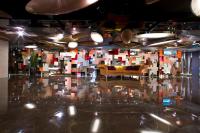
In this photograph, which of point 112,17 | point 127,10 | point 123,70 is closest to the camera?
point 127,10

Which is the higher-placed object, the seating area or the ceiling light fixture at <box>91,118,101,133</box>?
the seating area

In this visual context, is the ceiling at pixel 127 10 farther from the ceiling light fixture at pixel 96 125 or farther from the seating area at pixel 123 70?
the seating area at pixel 123 70

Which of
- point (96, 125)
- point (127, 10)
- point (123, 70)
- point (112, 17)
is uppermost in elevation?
point (127, 10)

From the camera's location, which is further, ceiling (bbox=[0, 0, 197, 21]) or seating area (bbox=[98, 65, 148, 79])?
seating area (bbox=[98, 65, 148, 79])

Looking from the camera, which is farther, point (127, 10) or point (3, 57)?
point (3, 57)

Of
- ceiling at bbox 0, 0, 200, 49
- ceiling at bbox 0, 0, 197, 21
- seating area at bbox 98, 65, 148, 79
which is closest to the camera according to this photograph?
ceiling at bbox 0, 0, 197, 21

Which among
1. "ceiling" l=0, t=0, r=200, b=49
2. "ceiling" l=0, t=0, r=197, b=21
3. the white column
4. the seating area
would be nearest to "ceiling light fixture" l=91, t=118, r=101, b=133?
"ceiling" l=0, t=0, r=200, b=49

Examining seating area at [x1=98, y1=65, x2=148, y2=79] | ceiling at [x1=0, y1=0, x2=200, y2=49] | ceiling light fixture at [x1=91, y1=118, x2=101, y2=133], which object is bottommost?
ceiling light fixture at [x1=91, y1=118, x2=101, y2=133]

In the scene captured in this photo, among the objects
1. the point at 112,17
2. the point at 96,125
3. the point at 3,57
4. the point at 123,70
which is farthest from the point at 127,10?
the point at 3,57

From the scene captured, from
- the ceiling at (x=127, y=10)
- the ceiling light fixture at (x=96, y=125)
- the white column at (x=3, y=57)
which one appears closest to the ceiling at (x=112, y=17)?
the ceiling at (x=127, y=10)

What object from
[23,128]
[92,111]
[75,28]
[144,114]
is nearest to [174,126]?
[144,114]

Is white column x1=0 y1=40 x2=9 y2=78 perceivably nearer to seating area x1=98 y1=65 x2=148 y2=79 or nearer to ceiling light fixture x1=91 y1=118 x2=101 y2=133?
seating area x1=98 y1=65 x2=148 y2=79

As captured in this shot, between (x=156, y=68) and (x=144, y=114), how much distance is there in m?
15.0

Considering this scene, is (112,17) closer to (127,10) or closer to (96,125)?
(127,10)
